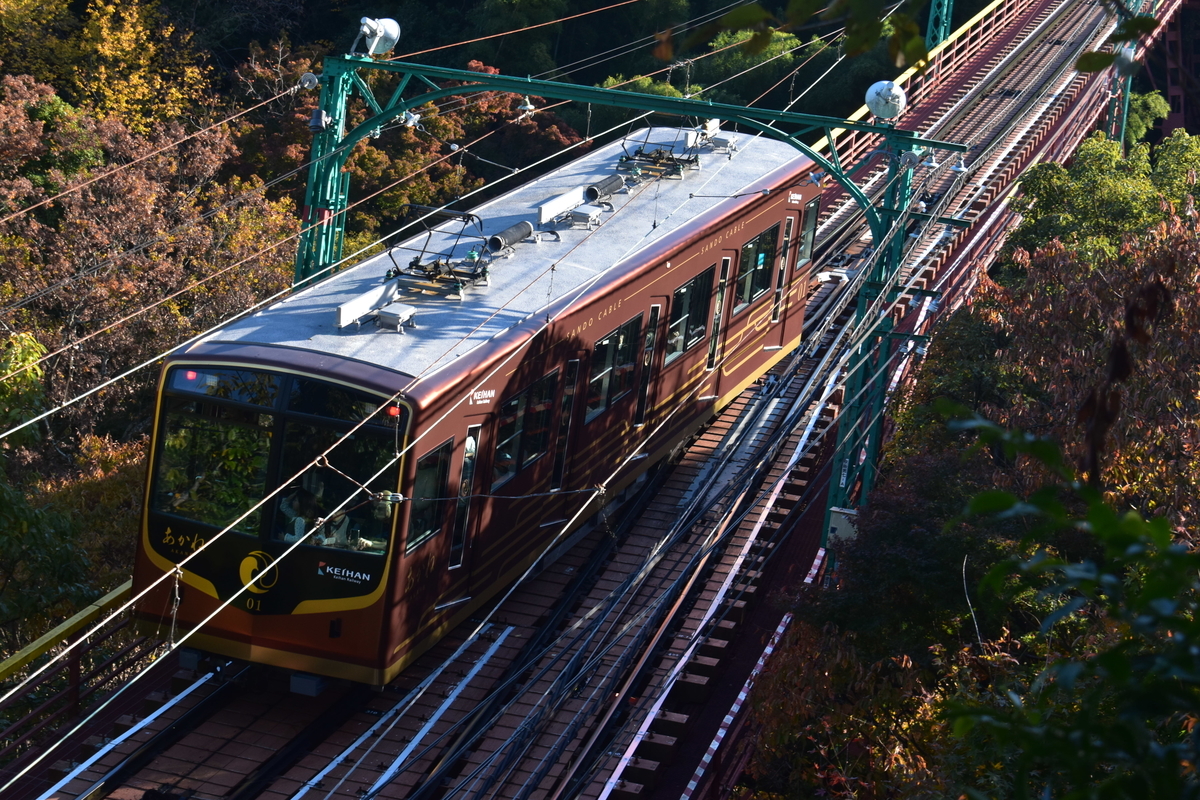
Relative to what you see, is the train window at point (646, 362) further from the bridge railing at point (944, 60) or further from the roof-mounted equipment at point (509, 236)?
the bridge railing at point (944, 60)

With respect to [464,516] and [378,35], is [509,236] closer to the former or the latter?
[464,516]

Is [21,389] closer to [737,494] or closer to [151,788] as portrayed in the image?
[151,788]

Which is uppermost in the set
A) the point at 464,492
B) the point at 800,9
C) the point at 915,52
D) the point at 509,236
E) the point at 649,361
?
the point at 800,9

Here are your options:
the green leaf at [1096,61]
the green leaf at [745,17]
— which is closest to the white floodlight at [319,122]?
the green leaf at [745,17]

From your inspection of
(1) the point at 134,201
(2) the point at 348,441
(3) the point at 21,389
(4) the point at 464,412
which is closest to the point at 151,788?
(2) the point at 348,441

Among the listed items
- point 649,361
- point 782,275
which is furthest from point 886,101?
point 649,361

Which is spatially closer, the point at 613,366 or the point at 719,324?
the point at 613,366
